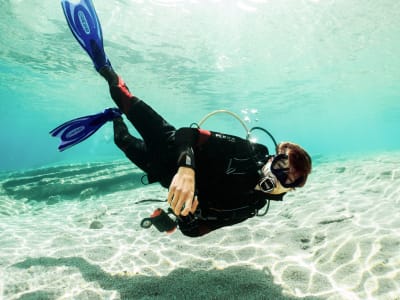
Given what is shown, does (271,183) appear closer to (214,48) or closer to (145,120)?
(145,120)

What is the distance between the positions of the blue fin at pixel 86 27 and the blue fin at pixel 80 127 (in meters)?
0.88

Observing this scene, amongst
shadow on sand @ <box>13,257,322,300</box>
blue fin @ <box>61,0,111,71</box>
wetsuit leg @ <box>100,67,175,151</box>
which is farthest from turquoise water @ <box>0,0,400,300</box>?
blue fin @ <box>61,0,111,71</box>

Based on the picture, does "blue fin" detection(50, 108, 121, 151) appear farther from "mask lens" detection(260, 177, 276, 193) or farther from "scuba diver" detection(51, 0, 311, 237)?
"mask lens" detection(260, 177, 276, 193)

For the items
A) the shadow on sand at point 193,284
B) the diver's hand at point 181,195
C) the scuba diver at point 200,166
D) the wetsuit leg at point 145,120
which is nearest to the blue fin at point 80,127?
the scuba diver at point 200,166

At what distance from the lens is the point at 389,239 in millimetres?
3777

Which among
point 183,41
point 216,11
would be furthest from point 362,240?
point 183,41

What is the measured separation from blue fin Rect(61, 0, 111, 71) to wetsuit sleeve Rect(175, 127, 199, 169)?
8.63 ft

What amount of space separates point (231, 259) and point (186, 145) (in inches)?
87.8

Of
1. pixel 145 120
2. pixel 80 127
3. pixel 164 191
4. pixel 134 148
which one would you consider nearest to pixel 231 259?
pixel 134 148

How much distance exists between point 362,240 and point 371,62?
25757 millimetres

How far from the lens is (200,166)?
3480 millimetres

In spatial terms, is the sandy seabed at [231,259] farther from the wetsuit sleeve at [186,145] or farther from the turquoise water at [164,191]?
the wetsuit sleeve at [186,145]

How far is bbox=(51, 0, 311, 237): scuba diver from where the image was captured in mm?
2980

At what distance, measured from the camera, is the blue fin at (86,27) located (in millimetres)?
4496
